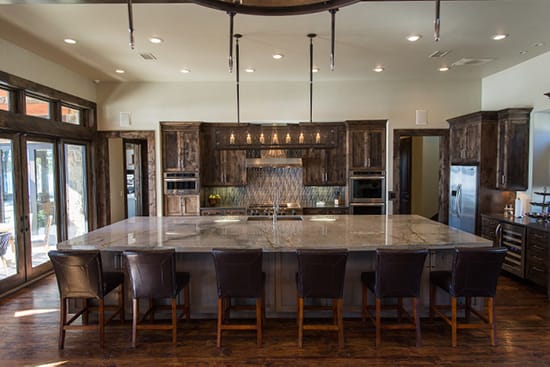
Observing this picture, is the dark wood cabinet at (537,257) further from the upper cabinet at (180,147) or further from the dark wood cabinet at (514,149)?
the upper cabinet at (180,147)

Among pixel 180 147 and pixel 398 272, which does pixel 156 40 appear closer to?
pixel 180 147

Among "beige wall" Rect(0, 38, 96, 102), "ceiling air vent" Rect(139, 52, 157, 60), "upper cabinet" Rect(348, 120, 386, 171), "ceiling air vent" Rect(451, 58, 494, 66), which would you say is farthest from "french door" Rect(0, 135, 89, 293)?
"ceiling air vent" Rect(451, 58, 494, 66)

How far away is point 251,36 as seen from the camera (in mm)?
4352

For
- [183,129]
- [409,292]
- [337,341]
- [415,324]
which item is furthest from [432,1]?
[183,129]

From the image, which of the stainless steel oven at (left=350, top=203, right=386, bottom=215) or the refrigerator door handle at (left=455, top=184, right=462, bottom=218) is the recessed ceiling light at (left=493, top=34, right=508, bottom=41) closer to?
the refrigerator door handle at (left=455, top=184, right=462, bottom=218)

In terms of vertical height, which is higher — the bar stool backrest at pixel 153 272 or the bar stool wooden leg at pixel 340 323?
the bar stool backrest at pixel 153 272

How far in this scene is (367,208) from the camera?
6684 mm

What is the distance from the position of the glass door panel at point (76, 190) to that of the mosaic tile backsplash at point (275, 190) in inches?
96.1

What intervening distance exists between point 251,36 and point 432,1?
84.2 inches

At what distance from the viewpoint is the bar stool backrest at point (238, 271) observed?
2934mm

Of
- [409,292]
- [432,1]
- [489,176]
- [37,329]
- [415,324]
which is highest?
[432,1]

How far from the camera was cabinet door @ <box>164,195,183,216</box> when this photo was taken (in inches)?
266

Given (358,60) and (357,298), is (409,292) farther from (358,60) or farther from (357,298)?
(358,60)

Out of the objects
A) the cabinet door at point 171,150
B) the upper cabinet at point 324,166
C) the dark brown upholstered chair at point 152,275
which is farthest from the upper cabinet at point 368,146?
the dark brown upholstered chair at point 152,275
